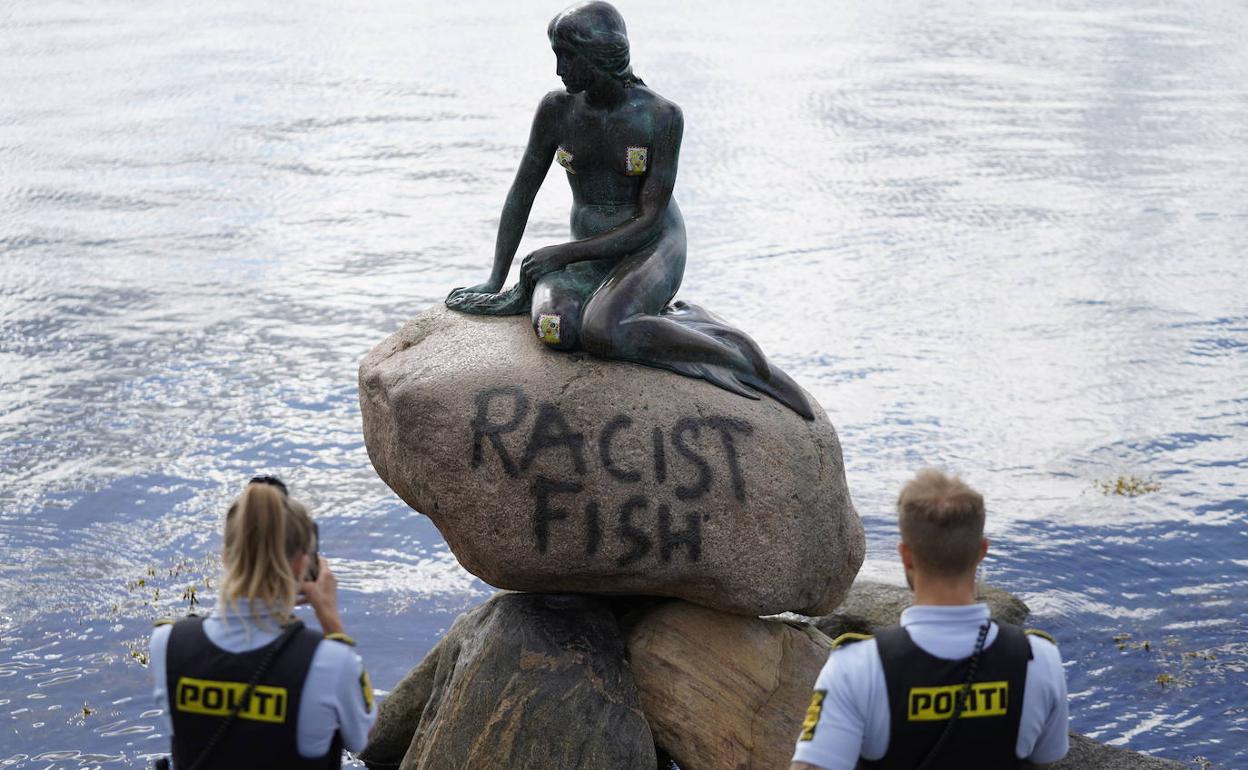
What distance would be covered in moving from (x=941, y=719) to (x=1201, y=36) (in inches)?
1339

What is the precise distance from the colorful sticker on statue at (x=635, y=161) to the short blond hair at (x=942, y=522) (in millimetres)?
4332

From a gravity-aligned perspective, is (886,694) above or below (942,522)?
below

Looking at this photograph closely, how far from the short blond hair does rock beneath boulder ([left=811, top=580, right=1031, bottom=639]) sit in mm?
6453

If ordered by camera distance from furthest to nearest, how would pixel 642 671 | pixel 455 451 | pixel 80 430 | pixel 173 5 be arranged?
1. pixel 173 5
2. pixel 80 430
3. pixel 642 671
4. pixel 455 451

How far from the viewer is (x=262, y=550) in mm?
5473

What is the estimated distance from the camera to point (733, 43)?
33.6 meters

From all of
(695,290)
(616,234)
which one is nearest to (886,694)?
(616,234)

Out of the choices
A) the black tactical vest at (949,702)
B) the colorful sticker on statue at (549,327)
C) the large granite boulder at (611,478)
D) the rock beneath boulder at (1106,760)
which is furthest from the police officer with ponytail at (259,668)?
the rock beneath boulder at (1106,760)

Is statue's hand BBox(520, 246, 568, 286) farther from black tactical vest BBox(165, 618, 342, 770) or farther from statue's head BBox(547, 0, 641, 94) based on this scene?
black tactical vest BBox(165, 618, 342, 770)

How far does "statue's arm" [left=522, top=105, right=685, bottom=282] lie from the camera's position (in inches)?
359

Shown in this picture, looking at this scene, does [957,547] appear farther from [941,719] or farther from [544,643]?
[544,643]

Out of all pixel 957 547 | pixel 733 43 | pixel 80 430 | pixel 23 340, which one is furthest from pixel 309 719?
pixel 733 43

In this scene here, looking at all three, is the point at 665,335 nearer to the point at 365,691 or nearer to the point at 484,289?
the point at 484,289

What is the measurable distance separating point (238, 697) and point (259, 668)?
5.1 inches
